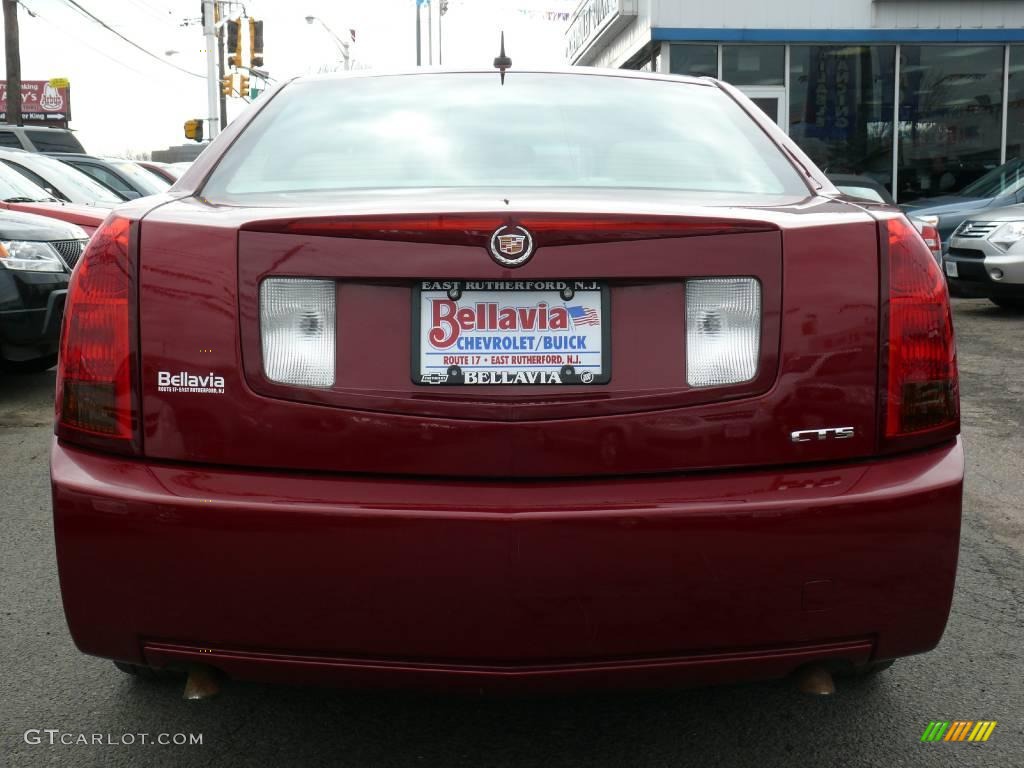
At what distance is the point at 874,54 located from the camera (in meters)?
19.8

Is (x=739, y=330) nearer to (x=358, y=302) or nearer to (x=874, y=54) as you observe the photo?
(x=358, y=302)

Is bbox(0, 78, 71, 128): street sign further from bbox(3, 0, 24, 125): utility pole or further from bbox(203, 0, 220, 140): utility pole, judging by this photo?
bbox(203, 0, 220, 140): utility pole

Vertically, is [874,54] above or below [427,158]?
→ above

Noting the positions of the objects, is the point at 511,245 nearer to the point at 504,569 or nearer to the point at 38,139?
the point at 504,569

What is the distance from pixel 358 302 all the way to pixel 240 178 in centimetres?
72

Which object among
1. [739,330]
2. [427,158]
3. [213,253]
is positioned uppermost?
[427,158]

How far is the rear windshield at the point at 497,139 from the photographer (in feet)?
8.69

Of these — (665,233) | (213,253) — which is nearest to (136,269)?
(213,253)

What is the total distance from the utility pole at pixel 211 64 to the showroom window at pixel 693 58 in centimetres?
1350

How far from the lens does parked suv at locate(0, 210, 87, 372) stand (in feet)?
21.6

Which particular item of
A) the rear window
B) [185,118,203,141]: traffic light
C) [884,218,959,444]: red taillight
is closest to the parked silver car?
[884,218,959,444]: red taillight

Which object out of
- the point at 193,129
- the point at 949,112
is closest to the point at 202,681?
the point at 949,112

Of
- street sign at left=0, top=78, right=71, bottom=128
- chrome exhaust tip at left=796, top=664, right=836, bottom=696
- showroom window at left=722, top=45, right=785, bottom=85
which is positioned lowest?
chrome exhaust tip at left=796, top=664, right=836, bottom=696

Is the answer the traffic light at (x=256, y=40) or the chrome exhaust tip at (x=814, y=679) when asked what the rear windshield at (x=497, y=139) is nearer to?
the chrome exhaust tip at (x=814, y=679)
